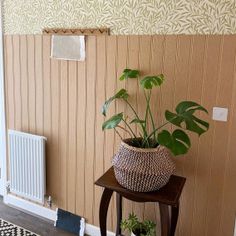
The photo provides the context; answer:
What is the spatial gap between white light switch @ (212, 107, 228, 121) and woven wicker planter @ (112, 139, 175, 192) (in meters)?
0.41

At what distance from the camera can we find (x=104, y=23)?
2092 millimetres

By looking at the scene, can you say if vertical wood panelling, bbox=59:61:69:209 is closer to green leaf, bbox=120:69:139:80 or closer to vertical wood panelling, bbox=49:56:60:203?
vertical wood panelling, bbox=49:56:60:203

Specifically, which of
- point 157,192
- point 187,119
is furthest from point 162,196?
point 187,119

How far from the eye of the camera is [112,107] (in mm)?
2158

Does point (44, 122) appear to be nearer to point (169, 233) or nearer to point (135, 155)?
point (135, 155)

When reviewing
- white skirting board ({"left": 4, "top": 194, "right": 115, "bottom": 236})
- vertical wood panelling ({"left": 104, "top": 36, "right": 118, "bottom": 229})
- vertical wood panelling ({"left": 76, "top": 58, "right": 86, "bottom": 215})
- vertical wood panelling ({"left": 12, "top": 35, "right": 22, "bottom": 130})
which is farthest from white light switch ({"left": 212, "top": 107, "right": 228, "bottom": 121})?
vertical wood panelling ({"left": 12, "top": 35, "right": 22, "bottom": 130})

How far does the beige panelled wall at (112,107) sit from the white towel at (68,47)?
5cm

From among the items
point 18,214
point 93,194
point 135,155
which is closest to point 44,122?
point 93,194

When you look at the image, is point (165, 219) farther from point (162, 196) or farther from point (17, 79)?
point (17, 79)

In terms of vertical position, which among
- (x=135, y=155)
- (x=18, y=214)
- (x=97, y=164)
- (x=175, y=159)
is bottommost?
(x=18, y=214)

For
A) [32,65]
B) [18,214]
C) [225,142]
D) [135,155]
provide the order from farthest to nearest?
[18,214] → [32,65] → [225,142] → [135,155]

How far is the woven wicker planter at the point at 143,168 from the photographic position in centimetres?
164

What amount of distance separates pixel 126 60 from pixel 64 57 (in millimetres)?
548

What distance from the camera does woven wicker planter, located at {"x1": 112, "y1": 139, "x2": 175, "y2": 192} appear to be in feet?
5.38
